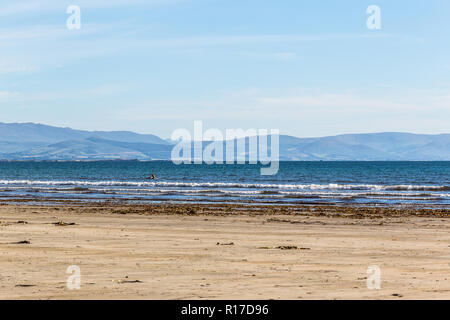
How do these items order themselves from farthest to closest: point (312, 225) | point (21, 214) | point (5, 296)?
point (21, 214) → point (312, 225) → point (5, 296)

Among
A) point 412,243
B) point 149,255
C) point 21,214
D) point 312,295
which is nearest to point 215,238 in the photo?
point 149,255

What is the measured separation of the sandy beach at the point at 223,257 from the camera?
10789 mm

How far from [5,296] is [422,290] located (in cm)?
706

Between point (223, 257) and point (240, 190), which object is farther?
point (240, 190)

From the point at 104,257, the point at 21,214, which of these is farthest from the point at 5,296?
the point at 21,214

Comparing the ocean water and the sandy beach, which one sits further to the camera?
the ocean water

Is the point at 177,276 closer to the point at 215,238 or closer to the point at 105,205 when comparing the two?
the point at 215,238

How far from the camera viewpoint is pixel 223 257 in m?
14.7

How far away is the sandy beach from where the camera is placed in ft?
35.4

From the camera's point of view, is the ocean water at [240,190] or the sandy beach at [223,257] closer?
the sandy beach at [223,257]

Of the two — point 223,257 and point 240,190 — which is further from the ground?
point 240,190
